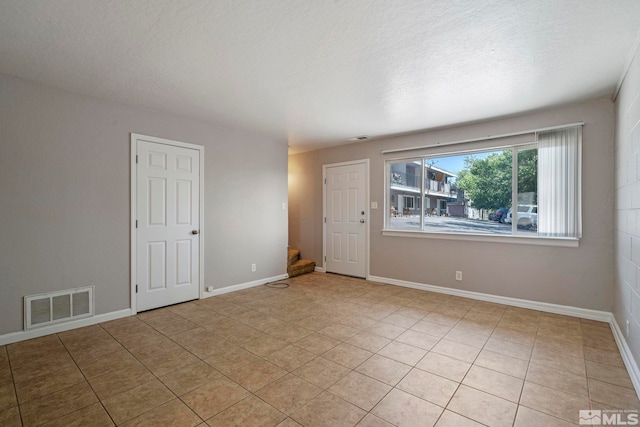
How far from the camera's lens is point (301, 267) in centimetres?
566

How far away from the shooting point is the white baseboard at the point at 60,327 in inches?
107

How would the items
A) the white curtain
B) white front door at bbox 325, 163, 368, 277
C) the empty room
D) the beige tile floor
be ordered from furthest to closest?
white front door at bbox 325, 163, 368, 277 < the white curtain < the empty room < the beige tile floor

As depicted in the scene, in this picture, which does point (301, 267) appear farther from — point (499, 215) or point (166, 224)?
point (499, 215)

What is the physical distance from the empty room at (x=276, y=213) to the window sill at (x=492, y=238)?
0.02 meters

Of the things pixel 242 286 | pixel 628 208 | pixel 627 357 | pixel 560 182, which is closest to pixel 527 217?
pixel 560 182

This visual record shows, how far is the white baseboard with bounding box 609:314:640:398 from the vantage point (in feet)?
6.70

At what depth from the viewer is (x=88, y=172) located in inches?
125

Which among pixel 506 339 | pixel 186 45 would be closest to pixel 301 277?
pixel 506 339

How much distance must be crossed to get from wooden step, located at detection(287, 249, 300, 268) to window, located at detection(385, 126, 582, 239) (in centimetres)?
→ 193

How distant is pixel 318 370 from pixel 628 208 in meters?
2.89

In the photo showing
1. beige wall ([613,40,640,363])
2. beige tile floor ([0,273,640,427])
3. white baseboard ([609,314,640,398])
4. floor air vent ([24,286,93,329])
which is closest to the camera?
beige tile floor ([0,273,640,427])

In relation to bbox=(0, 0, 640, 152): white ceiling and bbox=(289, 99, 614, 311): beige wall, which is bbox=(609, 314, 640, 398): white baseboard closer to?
bbox=(289, 99, 614, 311): beige wall

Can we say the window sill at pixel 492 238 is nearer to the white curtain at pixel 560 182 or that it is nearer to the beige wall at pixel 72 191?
the white curtain at pixel 560 182

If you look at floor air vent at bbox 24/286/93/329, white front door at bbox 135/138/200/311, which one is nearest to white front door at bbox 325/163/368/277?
white front door at bbox 135/138/200/311
